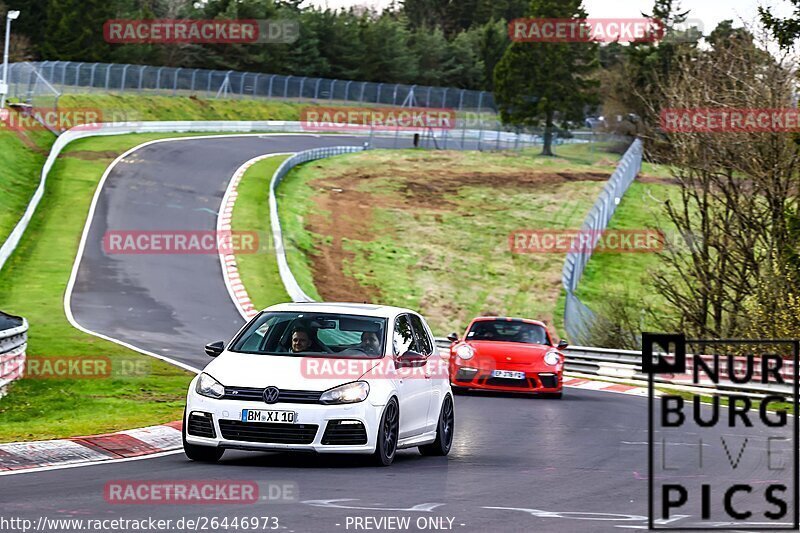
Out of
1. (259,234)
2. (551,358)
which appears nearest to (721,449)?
(551,358)

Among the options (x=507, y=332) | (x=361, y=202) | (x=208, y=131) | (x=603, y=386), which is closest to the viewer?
(x=507, y=332)

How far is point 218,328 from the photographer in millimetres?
31703

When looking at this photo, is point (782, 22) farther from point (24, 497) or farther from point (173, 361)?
point (24, 497)

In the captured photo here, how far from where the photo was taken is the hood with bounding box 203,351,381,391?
1139 centimetres

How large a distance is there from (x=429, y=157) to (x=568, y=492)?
65.8 metres

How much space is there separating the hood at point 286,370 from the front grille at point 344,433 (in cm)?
34

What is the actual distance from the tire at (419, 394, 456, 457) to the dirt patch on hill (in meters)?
28.3

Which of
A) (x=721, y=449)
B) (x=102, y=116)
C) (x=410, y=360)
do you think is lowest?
(x=721, y=449)

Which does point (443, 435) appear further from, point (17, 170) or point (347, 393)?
point (17, 170)

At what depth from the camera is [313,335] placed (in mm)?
12398

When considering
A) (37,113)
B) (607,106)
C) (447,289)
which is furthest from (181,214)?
(607,106)

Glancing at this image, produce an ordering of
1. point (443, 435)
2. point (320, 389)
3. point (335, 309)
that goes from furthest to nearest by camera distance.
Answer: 1. point (443, 435)
2. point (335, 309)
3. point (320, 389)

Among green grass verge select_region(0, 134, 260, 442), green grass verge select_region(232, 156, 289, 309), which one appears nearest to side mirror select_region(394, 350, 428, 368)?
green grass verge select_region(0, 134, 260, 442)

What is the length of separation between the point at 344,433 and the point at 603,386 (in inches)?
608
